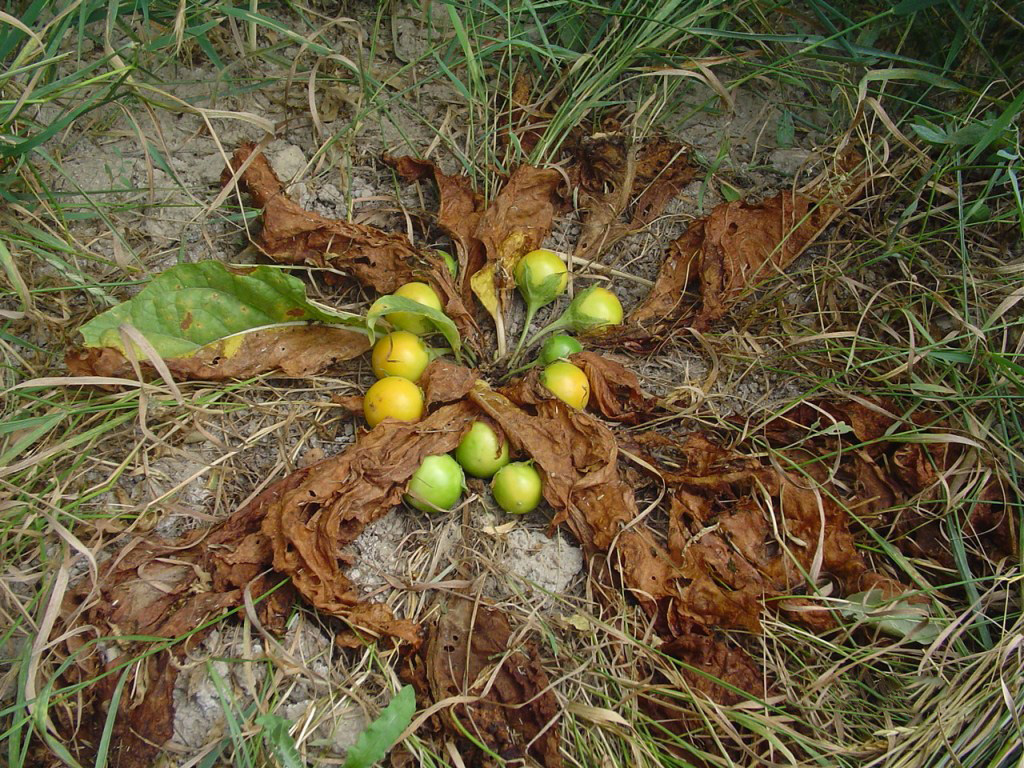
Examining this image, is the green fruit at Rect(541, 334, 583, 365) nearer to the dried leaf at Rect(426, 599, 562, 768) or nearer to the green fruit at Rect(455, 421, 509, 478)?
the green fruit at Rect(455, 421, 509, 478)

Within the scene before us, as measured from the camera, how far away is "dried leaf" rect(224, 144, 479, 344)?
2.47m

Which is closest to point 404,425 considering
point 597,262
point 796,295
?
point 597,262

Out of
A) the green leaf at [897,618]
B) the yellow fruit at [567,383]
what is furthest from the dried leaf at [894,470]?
the yellow fruit at [567,383]

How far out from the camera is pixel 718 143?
2879 mm

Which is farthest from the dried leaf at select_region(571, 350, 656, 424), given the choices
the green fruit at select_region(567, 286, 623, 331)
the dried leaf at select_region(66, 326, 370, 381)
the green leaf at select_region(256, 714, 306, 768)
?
the green leaf at select_region(256, 714, 306, 768)

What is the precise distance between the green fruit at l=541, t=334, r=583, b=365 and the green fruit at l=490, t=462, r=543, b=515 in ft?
1.32

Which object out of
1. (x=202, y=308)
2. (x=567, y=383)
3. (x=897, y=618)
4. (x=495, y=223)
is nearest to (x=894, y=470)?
(x=897, y=618)

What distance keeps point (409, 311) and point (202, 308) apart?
2.18ft

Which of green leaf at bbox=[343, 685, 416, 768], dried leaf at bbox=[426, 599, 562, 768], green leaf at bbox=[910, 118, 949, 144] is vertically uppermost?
green leaf at bbox=[910, 118, 949, 144]

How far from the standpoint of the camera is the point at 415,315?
2.40 metres

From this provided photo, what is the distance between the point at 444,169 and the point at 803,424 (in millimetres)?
1563

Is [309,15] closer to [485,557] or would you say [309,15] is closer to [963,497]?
[485,557]

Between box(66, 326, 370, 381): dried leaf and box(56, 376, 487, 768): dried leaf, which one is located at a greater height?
box(66, 326, 370, 381): dried leaf

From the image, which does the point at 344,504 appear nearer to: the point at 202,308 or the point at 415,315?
the point at 415,315
